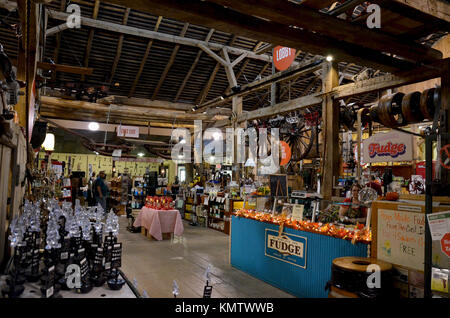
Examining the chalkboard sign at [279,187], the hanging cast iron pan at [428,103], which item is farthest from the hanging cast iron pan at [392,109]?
the chalkboard sign at [279,187]

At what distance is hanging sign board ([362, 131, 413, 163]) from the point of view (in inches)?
198

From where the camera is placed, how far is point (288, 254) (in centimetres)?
458

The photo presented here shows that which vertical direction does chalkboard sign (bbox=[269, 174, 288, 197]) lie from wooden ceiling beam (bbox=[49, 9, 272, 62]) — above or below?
below

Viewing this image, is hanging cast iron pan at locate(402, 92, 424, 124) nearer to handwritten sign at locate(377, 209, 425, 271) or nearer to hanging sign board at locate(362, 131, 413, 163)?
hanging sign board at locate(362, 131, 413, 163)

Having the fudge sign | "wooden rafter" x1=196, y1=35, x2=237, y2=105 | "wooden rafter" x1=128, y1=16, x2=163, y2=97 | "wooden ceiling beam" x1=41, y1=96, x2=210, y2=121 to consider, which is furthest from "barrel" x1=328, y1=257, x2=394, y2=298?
"wooden ceiling beam" x1=41, y1=96, x2=210, y2=121

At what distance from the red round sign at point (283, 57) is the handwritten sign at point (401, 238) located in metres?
4.12

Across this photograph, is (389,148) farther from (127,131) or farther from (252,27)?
(127,131)

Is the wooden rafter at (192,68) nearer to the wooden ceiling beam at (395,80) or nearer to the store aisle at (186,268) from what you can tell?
the wooden ceiling beam at (395,80)

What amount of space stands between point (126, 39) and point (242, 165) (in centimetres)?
524

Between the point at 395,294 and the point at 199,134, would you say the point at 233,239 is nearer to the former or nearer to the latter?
the point at 395,294

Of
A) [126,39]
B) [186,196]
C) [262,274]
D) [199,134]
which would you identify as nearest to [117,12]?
[126,39]

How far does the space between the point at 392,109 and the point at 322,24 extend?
274 cm

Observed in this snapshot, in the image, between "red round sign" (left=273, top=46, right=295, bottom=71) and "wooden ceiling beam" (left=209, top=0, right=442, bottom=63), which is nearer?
"wooden ceiling beam" (left=209, top=0, right=442, bottom=63)

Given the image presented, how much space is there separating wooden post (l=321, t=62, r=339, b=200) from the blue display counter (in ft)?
6.41
